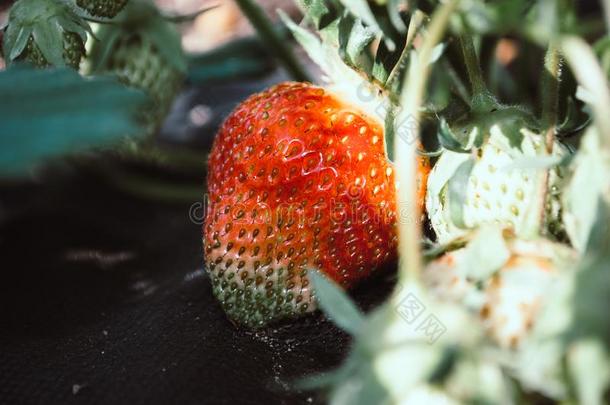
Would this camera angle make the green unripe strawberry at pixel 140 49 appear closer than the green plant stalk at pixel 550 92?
No

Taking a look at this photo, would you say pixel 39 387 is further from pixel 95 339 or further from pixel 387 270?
pixel 387 270

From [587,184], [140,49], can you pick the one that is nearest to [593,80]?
[587,184]

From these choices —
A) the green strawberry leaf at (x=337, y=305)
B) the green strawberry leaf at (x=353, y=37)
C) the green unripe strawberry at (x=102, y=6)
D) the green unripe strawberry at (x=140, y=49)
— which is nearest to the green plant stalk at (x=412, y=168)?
the green strawberry leaf at (x=337, y=305)

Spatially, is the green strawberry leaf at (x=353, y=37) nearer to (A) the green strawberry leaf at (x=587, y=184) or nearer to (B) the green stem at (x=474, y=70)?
(B) the green stem at (x=474, y=70)

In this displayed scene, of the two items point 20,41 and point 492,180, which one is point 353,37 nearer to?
point 492,180

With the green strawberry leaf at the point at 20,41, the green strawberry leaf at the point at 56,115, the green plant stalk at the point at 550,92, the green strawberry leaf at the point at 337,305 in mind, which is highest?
the green strawberry leaf at the point at 56,115

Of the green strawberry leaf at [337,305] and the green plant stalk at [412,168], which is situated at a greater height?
the green plant stalk at [412,168]

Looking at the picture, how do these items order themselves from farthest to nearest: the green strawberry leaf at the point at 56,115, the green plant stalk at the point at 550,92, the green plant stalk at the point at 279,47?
1. the green plant stalk at the point at 279,47
2. the green plant stalk at the point at 550,92
3. the green strawberry leaf at the point at 56,115
